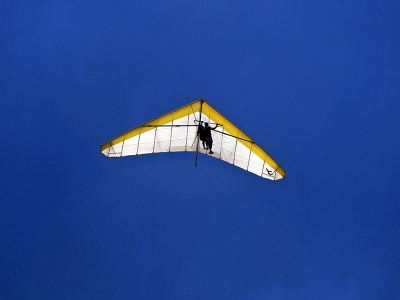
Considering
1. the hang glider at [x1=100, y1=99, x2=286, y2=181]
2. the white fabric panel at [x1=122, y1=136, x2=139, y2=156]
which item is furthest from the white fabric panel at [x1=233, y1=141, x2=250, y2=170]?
the white fabric panel at [x1=122, y1=136, x2=139, y2=156]

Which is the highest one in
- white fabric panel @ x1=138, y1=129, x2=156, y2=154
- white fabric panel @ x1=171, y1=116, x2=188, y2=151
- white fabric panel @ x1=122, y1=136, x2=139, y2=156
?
white fabric panel @ x1=171, y1=116, x2=188, y2=151

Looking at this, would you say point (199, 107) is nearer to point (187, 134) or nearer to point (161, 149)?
point (187, 134)

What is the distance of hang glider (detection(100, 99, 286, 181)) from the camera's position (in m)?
22.3

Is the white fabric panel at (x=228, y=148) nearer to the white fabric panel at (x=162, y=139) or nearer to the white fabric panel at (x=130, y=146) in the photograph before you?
the white fabric panel at (x=162, y=139)

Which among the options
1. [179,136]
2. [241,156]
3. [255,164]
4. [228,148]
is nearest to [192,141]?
[179,136]

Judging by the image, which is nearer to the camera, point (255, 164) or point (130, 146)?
point (130, 146)

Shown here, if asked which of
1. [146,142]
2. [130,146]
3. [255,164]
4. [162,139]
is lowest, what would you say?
[130,146]

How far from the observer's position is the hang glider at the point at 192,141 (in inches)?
880

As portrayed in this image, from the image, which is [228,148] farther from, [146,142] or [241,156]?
[146,142]

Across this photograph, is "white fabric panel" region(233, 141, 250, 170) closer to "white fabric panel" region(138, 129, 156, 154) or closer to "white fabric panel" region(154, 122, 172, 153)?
"white fabric panel" region(154, 122, 172, 153)

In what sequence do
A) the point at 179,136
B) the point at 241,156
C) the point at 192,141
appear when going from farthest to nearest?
1. the point at 241,156
2. the point at 192,141
3. the point at 179,136

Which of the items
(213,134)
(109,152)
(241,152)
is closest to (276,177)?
(241,152)

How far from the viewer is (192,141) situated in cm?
2431

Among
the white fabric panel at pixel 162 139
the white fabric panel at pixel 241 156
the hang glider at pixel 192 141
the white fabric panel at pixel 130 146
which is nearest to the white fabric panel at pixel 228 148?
the hang glider at pixel 192 141
